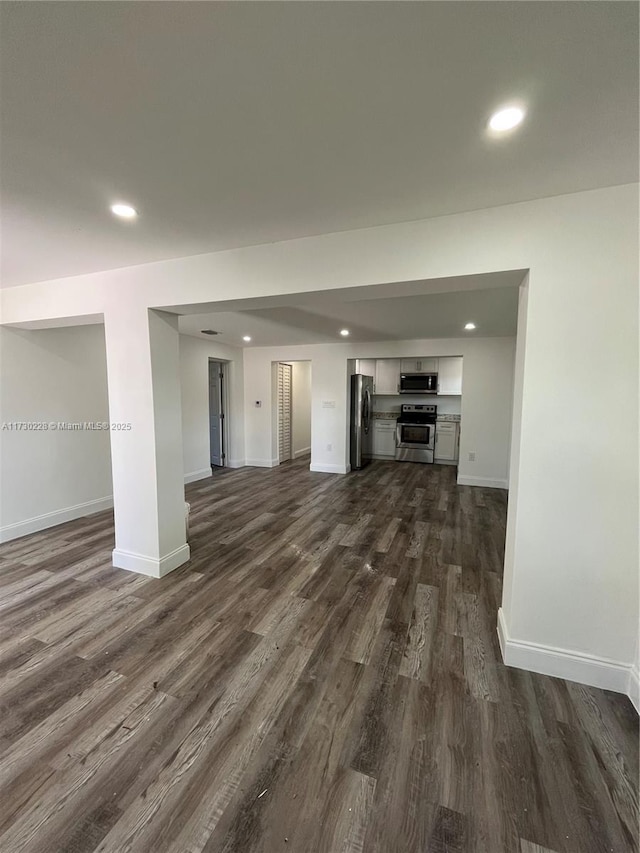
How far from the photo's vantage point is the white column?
270 centimetres

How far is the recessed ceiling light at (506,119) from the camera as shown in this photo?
1.15m

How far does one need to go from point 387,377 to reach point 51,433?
18.8 ft

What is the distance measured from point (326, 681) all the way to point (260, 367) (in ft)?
18.4

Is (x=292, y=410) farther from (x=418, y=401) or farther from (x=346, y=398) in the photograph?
(x=418, y=401)

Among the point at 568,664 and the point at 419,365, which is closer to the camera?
the point at 568,664

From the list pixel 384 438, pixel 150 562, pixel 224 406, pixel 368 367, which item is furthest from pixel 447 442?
pixel 150 562

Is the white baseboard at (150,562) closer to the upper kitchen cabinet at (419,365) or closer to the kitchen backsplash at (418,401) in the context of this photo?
the upper kitchen cabinet at (419,365)

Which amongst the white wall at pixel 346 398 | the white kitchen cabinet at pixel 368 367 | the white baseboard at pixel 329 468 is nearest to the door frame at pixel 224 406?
the white wall at pixel 346 398

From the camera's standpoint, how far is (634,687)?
65.1 inches

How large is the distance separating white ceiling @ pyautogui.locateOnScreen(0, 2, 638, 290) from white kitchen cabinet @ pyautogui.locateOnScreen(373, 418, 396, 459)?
5821mm

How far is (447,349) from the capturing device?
5629 millimetres

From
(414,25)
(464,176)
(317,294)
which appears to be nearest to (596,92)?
(464,176)

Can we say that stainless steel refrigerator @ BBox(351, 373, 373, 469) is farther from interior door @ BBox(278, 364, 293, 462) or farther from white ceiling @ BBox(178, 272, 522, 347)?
interior door @ BBox(278, 364, 293, 462)

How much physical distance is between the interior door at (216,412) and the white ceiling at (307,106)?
15.8 ft
